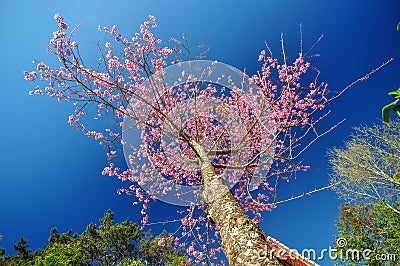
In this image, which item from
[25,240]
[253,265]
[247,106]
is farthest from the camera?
[25,240]

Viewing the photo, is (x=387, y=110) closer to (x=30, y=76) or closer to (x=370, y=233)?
(x=30, y=76)

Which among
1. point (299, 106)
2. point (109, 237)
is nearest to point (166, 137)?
point (299, 106)

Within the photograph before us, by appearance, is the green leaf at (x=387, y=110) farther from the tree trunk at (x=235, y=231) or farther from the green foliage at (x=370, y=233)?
the green foliage at (x=370, y=233)

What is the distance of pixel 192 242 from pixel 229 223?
3.97m

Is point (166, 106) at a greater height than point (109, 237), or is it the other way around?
point (109, 237)

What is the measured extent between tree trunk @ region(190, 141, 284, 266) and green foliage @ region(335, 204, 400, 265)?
12.6m

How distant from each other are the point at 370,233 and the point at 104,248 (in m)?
20.8

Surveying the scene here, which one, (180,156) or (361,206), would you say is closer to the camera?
(180,156)

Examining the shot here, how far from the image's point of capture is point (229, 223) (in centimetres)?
289

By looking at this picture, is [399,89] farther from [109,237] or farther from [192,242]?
[109,237]

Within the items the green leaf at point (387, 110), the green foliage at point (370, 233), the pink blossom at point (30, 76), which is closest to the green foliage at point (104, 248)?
the green foliage at point (370, 233)

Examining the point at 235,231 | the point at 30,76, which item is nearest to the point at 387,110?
the point at 235,231

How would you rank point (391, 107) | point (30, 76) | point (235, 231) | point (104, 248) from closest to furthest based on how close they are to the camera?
1. point (391, 107)
2. point (235, 231)
3. point (30, 76)
4. point (104, 248)

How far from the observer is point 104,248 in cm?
2275
